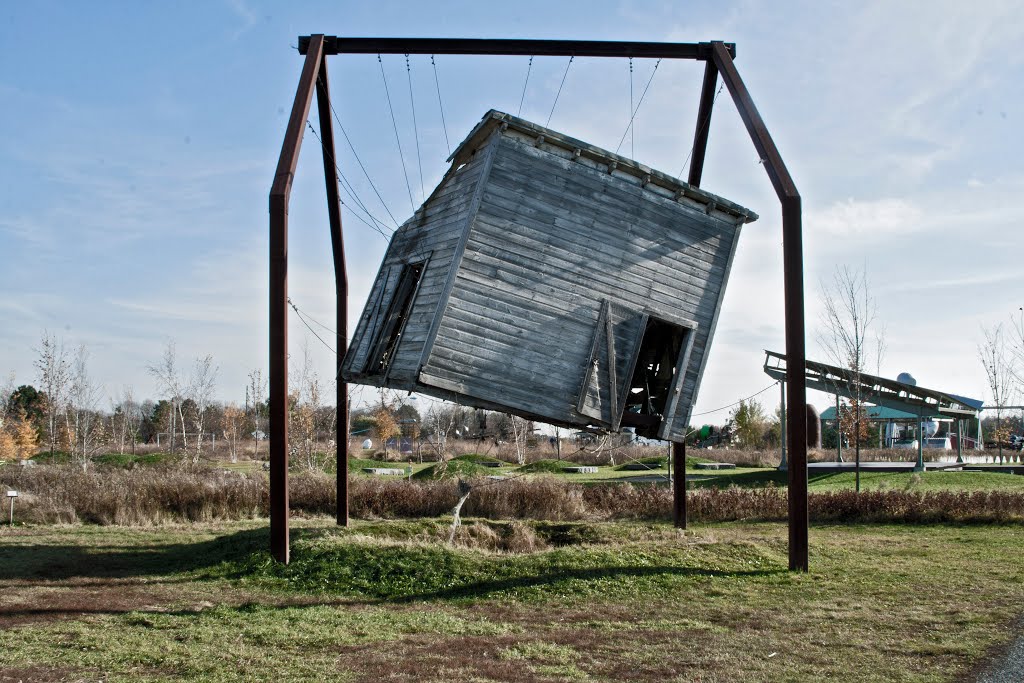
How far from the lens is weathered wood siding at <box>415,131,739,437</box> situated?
45.6 feet

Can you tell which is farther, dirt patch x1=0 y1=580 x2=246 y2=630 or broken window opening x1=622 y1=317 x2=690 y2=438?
broken window opening x1=622 y1=317 x2=690 y2=438

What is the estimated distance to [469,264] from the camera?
13.9 m

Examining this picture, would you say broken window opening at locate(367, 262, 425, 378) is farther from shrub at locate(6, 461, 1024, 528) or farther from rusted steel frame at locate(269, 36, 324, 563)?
shrub at locate(6, 461, 1024, 528)

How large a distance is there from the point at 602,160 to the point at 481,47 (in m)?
3.61

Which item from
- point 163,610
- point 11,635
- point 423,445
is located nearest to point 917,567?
point 163,610

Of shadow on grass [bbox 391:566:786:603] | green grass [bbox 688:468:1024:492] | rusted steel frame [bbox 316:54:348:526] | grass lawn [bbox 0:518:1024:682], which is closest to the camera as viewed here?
grass lawn [bbox 0:518:1024:682]

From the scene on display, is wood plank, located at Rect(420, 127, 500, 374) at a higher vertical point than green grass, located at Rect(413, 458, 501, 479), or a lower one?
higher

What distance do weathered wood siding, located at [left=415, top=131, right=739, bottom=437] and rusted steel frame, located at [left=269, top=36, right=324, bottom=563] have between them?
2491mm

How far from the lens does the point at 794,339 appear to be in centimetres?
1469

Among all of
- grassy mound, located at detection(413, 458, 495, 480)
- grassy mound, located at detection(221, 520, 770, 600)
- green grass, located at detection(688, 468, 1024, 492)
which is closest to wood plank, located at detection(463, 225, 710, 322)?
grassy mound, located at detection(221, 520, 770, 600)

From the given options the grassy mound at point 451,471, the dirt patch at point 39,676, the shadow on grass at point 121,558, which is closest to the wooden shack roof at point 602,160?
the shadow on grass at point 121,558

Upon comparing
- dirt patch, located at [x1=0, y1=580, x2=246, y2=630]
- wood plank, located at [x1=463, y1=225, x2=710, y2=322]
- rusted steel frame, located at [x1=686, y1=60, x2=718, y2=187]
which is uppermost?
rusted steel frame, located at [x1=686, y1=60, x2=718, y2=187]

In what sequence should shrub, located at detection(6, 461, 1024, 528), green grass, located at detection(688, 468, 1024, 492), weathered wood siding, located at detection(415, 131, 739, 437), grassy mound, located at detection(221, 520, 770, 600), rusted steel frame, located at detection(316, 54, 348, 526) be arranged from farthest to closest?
green grass, located at detection(688, 468, 1024, 492), shrub, located at detection(6, 461, 1024, 528), rusted steel frame, located at detection(316, 54, 348, 526), weathered wood siding, located at detection(415, 131, 739, 437), grassy mound, located at detection(221, 520, 770, 600)

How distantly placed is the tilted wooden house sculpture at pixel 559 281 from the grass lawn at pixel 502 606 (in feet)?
9.10
